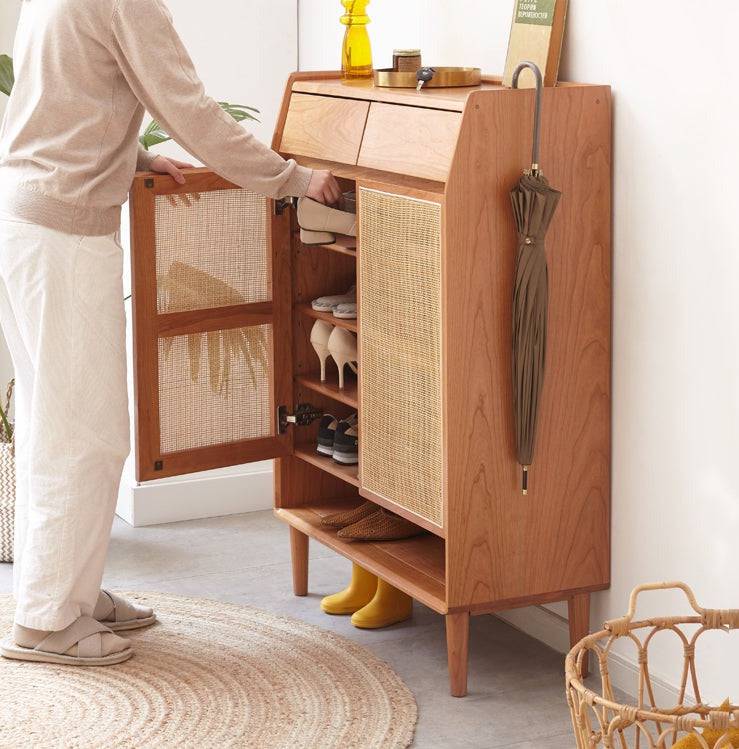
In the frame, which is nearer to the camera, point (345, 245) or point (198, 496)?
point (345, 245)

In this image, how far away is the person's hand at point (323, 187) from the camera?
2939 millimetres

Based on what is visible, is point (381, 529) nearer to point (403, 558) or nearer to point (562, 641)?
point (403, 558)

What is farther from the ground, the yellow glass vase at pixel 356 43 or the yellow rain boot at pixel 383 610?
the yellow glass vase at pixel 356 43

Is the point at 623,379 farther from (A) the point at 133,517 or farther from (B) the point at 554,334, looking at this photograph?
(A) the point at 133,517

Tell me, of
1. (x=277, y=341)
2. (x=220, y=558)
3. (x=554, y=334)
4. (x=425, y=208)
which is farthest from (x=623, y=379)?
(x=220, y=558)

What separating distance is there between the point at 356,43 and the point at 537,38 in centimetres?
60

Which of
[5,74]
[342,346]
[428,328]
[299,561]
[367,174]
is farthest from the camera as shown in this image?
[5,74]

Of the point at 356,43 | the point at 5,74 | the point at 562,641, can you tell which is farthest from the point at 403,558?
the point at 5,74

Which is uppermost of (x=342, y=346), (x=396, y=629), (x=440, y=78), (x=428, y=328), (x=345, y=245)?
(x=440, y=78)

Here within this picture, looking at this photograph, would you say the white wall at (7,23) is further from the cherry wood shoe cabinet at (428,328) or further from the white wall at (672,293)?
the white wall at (672,293)

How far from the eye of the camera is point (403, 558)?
3.02 metres

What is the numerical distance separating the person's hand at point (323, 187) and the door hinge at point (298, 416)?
1.91 ft

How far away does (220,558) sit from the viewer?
3.78 m

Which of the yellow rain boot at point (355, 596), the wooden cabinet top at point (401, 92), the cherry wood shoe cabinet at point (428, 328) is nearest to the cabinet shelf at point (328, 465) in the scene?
the cherry wood shoe cabinet at point (428, 328)
